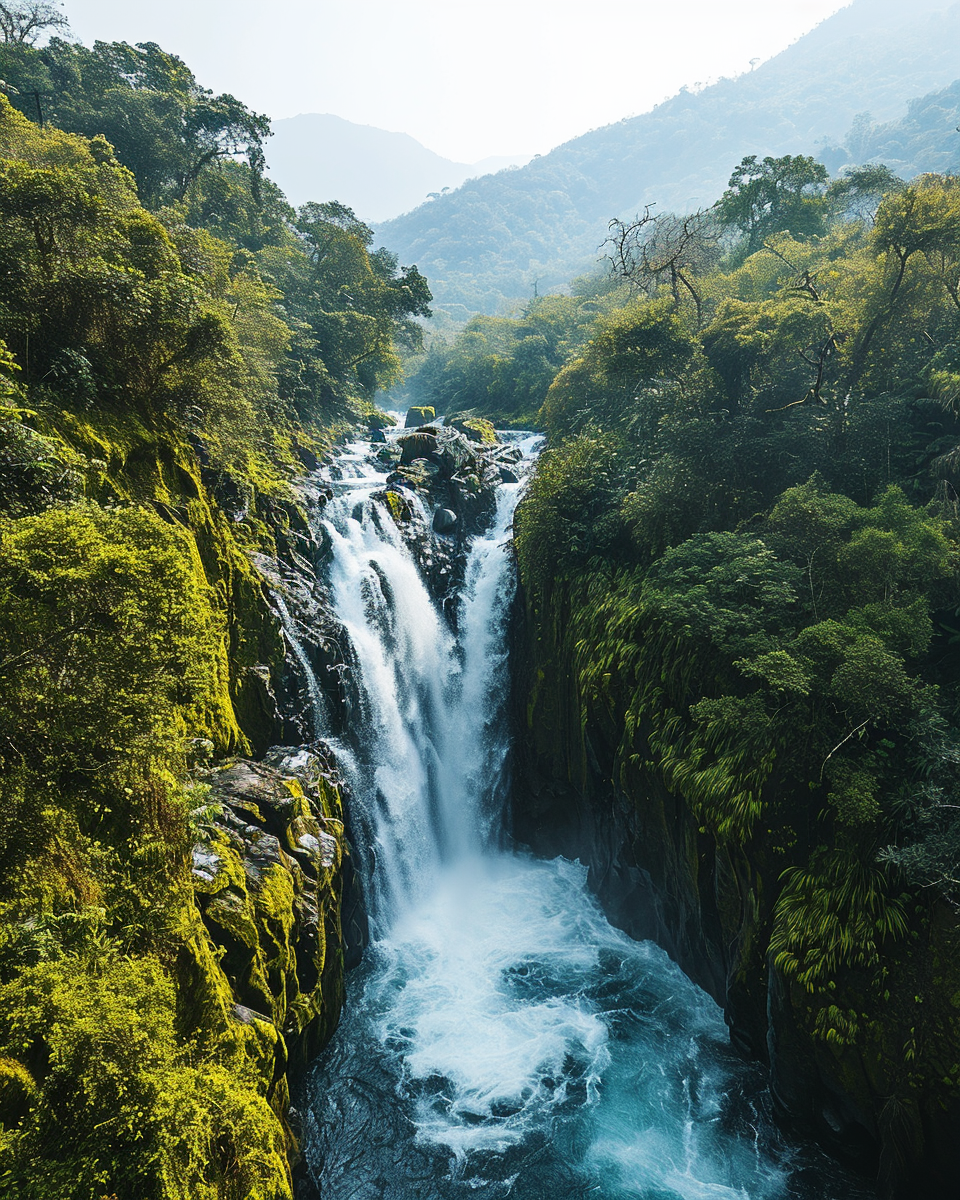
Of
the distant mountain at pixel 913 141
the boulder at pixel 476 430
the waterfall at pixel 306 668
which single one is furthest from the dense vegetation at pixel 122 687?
the distant mountain at pixel 913 141

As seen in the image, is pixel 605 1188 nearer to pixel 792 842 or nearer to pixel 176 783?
pixel 792 842

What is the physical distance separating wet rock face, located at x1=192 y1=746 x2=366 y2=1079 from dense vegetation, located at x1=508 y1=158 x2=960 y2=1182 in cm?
674

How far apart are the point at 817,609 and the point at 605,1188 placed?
979 cm

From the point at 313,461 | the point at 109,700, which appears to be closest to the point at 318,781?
the point at 109,700

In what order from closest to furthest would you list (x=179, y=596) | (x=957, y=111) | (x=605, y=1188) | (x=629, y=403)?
(x=179, y=596), (x=605, y=1188), (x=629, y=403), (x=957, y=111)

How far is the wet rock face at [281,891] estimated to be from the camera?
28.6 feet

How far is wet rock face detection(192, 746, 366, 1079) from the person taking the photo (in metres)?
8.73

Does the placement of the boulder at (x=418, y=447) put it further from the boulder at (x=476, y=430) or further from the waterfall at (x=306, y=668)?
the waterfall at (x=306, y=668)

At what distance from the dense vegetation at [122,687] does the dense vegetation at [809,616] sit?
7.70 m

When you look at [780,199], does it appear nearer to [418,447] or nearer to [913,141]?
[418,447]

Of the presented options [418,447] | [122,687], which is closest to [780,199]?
[418,447]

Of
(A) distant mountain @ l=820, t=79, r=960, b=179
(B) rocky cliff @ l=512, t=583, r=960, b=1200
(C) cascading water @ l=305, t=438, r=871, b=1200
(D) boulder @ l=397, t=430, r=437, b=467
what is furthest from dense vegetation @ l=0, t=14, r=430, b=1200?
(A) distant mountain @ l=820, t=79, r=960, b=179

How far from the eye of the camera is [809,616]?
10.5m

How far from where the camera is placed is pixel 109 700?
19.1ft
